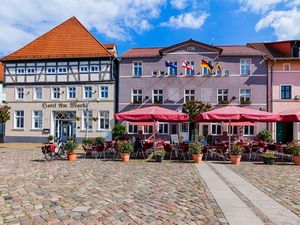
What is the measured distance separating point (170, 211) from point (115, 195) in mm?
1712

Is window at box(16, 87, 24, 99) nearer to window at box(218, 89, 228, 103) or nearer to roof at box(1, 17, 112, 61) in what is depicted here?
roof at box(1, 17, 112, 61)

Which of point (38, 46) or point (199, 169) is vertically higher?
point (38, 46)

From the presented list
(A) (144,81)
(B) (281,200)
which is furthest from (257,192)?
(A) (144,81)

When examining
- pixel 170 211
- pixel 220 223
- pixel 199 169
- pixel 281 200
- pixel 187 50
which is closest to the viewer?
pixel 220 223

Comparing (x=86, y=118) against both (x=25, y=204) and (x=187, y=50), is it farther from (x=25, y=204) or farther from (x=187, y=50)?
(x=25, y=204)

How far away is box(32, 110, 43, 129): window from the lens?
96.9 ft

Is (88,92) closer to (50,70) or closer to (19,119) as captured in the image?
(50,70)

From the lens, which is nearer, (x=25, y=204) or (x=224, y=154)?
(x=25, y=204)

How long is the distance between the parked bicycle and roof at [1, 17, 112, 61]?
50.2ft

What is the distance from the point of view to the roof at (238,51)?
27248mm

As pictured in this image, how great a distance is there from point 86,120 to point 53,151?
1450 centimetres

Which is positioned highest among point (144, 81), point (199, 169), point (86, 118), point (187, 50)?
point (187, 50)

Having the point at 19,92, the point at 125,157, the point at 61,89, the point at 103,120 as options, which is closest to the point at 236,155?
the point at 125,157

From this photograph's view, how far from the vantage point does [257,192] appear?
7297mm
